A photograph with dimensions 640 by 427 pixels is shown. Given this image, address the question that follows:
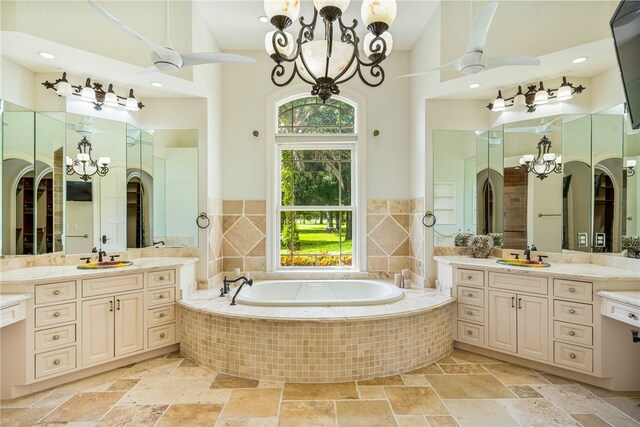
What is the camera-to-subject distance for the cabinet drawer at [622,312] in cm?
224

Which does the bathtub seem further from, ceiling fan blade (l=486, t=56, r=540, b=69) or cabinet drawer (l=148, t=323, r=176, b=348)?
ceiling fan blade (l=486, t=56, r=540, b=69)

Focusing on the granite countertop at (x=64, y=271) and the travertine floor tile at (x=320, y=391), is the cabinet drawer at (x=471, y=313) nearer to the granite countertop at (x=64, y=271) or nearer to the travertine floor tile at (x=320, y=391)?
the travertine floor tile at (x=320, y=391)

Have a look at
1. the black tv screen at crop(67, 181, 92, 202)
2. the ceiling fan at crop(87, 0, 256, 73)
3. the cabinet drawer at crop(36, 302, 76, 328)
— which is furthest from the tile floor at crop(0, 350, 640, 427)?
the ceiling fan at crop(87, 0, 256, 73)

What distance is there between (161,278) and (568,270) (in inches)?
142

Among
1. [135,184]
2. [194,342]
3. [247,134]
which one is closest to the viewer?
[194,342]

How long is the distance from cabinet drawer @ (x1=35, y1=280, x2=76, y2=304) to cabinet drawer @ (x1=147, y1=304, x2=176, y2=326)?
64 centimetres

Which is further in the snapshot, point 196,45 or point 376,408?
point 196,45

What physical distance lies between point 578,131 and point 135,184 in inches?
178

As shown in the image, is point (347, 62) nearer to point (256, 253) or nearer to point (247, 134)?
point (247, 134)

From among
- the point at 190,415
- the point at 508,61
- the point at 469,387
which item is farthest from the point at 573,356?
the point at 190,415

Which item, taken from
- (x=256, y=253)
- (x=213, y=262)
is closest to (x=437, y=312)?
(x=256, y=253)

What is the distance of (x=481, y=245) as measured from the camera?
351cm

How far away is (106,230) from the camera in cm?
333

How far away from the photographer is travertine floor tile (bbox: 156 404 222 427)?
213cm
